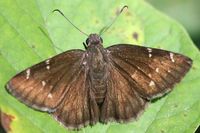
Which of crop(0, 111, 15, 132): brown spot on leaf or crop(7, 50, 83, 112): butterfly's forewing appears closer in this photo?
crop(0, 111, 15, 132): brown spot on leaf

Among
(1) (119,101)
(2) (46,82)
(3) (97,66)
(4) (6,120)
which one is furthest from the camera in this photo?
(3) (97,66)

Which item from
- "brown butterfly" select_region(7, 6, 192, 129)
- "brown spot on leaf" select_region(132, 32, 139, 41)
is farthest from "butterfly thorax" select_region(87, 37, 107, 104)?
"brown spot on leaf" select_region(132, 32, 139, 41)

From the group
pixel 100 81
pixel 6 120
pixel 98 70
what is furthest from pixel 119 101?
pixel 6 120

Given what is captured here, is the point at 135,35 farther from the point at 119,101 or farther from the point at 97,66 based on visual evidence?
the point at 119,101

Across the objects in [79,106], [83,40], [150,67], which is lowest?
[79,106]

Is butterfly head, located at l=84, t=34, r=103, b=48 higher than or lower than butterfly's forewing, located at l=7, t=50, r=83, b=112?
higher

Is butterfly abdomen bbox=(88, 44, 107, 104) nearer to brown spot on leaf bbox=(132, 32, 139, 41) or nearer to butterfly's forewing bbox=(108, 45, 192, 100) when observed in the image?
butterfly's forewing bbox=(108, 45, 192, 100)

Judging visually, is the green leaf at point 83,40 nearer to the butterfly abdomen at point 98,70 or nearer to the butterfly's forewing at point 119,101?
the butterfly's forewing at point 119,101
